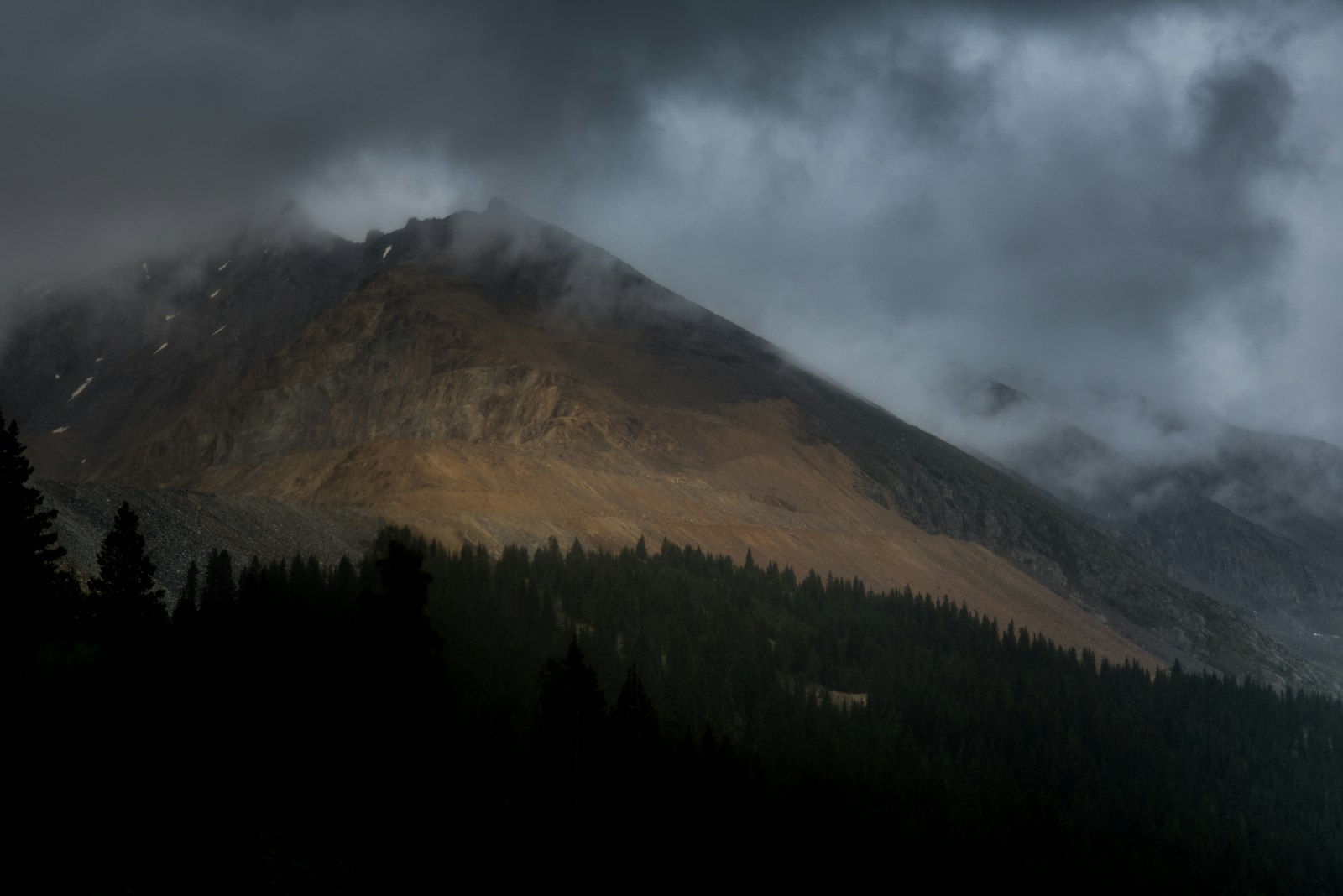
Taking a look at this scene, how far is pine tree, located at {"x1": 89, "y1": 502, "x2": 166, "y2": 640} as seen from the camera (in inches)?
2413

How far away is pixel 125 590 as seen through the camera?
206ft

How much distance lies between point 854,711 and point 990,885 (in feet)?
Answer: 168

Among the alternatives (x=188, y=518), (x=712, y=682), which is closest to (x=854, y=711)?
(x=712, y=682)

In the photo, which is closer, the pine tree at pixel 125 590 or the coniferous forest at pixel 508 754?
the coniferous forest at pixel 508 754

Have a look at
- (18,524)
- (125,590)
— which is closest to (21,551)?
(18,524)

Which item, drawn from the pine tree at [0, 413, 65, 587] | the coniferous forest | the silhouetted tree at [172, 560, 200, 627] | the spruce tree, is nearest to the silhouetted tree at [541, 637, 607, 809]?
the coniferous forest

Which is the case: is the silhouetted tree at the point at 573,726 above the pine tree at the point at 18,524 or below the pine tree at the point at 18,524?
below

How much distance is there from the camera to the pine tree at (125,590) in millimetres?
61281

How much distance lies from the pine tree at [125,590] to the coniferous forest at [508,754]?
16 cm

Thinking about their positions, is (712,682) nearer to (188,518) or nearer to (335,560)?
(335,560)

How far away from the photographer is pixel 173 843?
44.7 m

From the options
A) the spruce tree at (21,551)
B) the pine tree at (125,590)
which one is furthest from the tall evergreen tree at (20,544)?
the pine tree at (125,590)

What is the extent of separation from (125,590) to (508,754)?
20827 mm

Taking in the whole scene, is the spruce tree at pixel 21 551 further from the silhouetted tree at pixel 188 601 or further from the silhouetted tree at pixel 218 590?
the silhouetted tree at pixel 218 590
